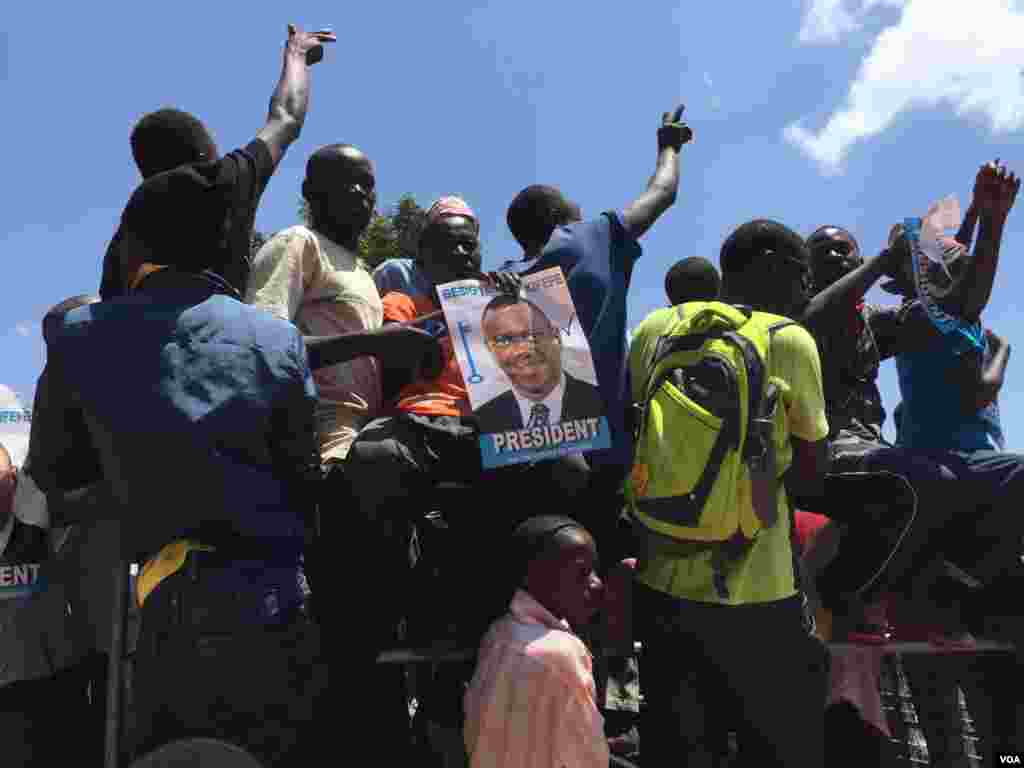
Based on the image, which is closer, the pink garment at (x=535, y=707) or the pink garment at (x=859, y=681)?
the pink garment at (x=535, y=707)

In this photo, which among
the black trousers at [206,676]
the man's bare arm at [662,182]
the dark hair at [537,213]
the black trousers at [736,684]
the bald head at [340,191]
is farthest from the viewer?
the dark hair at [537,213]

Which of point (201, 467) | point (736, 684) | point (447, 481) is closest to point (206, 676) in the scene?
point (201, 467)

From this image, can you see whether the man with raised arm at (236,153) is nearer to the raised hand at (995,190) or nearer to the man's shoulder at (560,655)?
the man's shoulder at (560,655)

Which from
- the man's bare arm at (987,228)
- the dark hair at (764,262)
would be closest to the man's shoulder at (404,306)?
the dark hair at (764,262)

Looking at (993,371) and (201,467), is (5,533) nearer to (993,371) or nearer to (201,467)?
(201,467)

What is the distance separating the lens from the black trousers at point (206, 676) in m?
1.97

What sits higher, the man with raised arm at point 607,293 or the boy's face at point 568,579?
the man with raised arm at point 607,293

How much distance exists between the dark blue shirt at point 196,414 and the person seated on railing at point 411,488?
0.42 meters

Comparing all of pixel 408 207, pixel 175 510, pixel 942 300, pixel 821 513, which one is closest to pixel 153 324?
pixel 175 510

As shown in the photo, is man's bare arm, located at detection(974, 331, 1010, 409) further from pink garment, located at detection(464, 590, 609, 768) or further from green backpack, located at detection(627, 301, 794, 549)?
pink garment, located at detection(464, 590, 609, 768)

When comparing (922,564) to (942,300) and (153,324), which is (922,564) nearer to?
(942,300)

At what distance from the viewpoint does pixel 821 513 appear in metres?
3.57

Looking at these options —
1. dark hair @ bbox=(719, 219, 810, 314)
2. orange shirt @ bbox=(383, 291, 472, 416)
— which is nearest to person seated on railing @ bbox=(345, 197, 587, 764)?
orange shirt @ bbox=(383, 291, 472, 416)

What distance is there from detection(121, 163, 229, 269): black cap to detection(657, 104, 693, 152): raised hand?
1696mm
